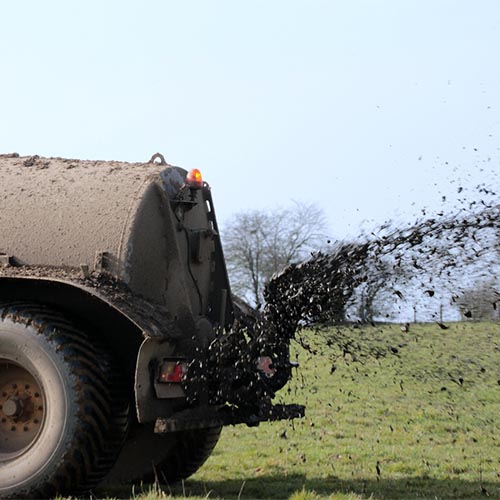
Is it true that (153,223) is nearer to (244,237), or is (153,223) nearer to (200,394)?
(200,394)

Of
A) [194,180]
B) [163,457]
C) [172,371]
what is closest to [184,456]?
[163,457]

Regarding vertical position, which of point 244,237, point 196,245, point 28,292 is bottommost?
point 28,292

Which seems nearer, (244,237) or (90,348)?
(90,348)

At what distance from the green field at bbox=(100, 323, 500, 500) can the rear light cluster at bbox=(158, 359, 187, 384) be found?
0.74 metres

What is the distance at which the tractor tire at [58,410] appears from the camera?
593cm

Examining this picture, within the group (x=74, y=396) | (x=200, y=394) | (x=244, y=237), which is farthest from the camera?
(x=244, y=237)

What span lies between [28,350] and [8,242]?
0.89 m

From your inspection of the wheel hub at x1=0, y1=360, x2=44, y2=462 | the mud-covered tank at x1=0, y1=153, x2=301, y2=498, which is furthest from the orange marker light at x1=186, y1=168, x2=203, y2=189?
the wheel hub at x1=0, y1=360, x2=44, y2=462

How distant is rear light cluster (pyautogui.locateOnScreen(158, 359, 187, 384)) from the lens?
20.2 ft

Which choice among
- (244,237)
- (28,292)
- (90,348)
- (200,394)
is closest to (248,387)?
(200,394)

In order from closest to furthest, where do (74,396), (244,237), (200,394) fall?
(74,396) < (200,394) < (244,237)

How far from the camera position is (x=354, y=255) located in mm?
6672

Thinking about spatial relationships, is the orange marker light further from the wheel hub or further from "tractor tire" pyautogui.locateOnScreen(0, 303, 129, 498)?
the wheel hub

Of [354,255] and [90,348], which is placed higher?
[354,255]
